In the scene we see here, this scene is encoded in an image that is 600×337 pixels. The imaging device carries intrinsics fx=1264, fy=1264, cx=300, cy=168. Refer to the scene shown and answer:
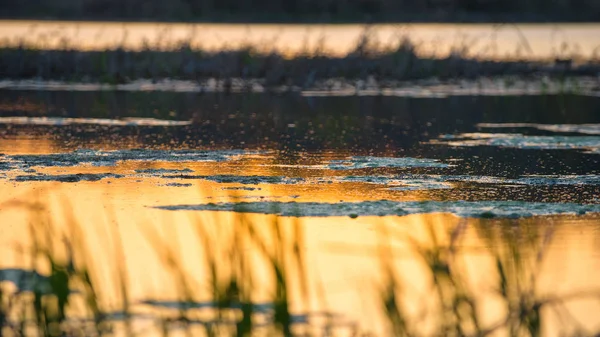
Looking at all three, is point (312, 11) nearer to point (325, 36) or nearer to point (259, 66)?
point (325, 36)

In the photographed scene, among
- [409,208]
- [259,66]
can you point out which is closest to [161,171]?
[409,208]

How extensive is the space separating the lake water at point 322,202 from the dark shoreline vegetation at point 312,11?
26.3 meters

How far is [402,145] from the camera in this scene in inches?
571

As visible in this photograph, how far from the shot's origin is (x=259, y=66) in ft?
80.3

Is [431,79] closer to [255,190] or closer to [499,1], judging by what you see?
[255,190]

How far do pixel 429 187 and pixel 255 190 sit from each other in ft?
5.11

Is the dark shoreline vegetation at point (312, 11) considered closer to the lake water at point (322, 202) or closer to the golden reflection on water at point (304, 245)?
the lake water at point (322, 202)

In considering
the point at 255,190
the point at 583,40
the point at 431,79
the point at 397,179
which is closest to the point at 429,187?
the point at 397,179

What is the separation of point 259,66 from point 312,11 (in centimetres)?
2247

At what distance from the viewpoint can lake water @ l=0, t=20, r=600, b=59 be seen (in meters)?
30.6

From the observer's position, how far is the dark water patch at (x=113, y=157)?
12633 mm

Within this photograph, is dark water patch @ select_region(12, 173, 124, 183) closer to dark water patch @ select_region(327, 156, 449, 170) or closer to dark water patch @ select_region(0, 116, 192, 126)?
dark water patch @ select_region(327, 156, 449, 170)

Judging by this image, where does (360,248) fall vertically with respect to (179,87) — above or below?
below

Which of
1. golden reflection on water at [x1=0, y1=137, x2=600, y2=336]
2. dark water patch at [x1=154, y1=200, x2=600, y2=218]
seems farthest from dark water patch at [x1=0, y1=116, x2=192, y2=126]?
dark water patch at [x1=154, y1=200, x2=600, y2=218]
